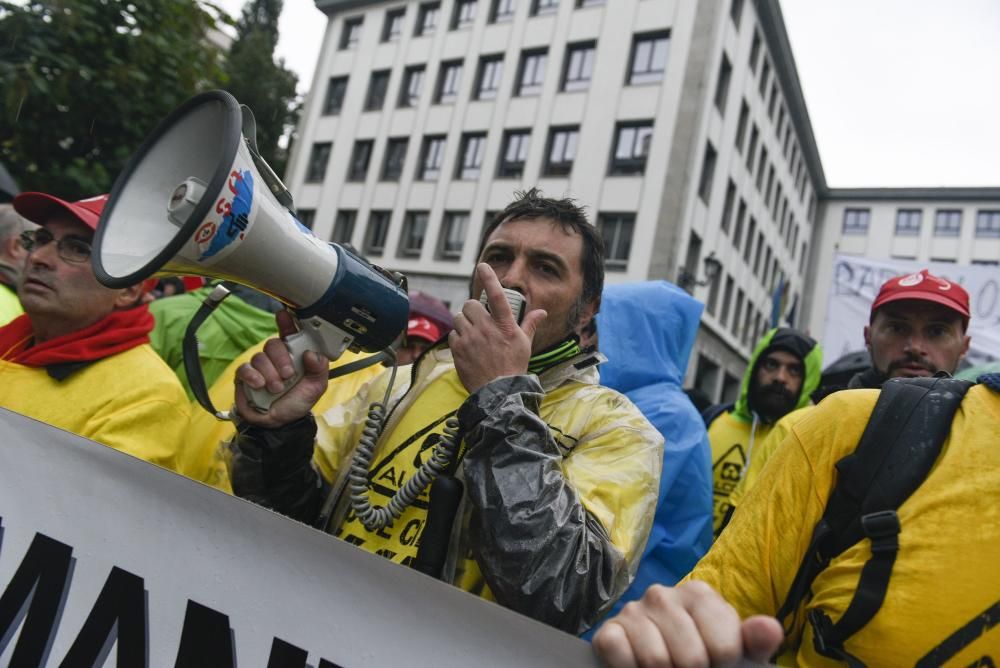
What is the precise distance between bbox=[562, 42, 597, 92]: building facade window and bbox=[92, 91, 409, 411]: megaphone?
19.6m

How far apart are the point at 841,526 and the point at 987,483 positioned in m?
0.22

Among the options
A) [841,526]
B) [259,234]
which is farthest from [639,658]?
[259,234]

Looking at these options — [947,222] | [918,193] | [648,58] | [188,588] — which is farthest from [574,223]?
[947,222]

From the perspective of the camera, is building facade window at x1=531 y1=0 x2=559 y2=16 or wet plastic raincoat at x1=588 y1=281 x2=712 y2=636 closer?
wet plastic raincoat at x1=588 y1=281 x2=712 y2=636

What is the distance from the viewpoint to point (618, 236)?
18.5 m

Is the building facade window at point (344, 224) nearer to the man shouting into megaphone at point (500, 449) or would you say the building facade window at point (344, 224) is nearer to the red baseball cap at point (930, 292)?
the red baseball cap at point (930, 292)

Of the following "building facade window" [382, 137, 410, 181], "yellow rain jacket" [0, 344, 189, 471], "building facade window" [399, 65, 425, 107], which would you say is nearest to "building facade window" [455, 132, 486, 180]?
"building facade window" [382, 137, 410, 181]

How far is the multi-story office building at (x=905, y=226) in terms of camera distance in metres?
34.1

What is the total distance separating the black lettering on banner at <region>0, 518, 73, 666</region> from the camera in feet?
4.32

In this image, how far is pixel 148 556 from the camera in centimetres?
131

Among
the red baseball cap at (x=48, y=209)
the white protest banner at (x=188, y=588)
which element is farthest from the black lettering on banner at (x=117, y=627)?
the red baseball cap at (x=48, y=209)

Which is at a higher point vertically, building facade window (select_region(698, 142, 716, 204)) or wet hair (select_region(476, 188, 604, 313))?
building facade window (select_region(698, 142, 716, 204))

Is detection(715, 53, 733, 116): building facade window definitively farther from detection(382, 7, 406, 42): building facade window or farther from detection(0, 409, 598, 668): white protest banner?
detection(0, 409, 598, 668): white protest banner

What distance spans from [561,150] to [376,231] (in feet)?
21.3
